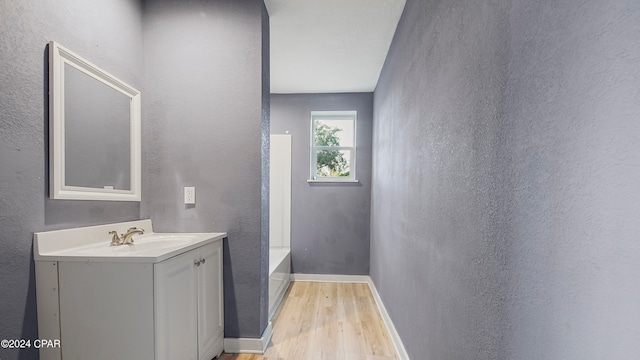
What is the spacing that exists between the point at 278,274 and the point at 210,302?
3.57ft

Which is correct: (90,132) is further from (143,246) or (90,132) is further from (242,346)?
(242,346)

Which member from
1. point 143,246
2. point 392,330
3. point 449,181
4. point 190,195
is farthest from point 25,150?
point 392,330

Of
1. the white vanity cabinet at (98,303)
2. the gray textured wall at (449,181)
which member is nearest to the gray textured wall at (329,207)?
the gray textured wall at (449,181)

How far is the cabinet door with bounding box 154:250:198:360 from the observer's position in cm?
Result: 124

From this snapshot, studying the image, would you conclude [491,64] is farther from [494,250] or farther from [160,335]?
[160,335]

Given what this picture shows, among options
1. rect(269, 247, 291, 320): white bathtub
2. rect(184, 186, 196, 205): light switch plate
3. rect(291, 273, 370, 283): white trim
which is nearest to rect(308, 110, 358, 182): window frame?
rect(269, 247, 291, 320): white bathtub

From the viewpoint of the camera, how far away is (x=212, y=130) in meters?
1.93

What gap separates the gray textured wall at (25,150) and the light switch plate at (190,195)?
58 cm

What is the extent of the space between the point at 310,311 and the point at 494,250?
7.31 feet

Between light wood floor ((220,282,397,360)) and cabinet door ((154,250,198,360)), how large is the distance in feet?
1.77

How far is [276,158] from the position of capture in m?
3.62

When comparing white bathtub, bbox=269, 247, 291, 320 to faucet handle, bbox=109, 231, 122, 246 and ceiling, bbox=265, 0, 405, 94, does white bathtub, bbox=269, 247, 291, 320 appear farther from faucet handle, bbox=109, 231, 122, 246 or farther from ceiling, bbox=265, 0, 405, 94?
ceiling, bbox=265, 0, 405, 94

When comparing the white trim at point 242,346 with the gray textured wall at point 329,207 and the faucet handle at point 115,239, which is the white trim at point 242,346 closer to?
the faucet handle at point 115,239

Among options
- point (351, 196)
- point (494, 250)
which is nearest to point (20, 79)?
point (494, 250)
